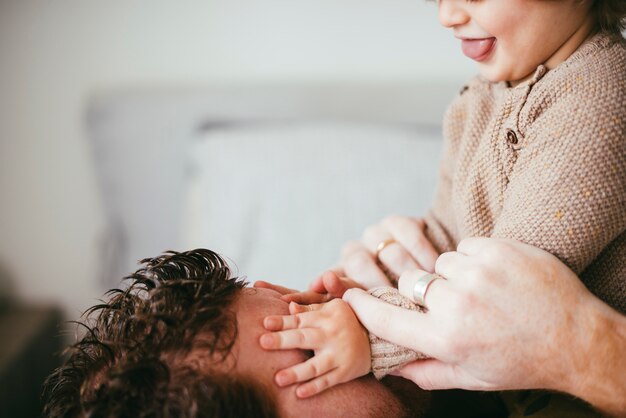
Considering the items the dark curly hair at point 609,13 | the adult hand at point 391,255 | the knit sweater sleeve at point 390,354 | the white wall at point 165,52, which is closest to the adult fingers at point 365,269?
the adult hand at point 391,255

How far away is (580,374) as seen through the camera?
2.29ft

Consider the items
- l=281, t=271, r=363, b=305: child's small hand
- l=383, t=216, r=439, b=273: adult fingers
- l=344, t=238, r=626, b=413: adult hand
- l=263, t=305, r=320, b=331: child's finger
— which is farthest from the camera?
l=383, t=216, r=439, b=273: adult fingers

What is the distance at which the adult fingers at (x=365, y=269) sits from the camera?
102cm

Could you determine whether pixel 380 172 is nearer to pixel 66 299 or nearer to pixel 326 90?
pixel 326 90

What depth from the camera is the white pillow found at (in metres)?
1.46

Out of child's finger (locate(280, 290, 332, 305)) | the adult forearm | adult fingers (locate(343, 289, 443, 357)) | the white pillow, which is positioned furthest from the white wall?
the adult forearm

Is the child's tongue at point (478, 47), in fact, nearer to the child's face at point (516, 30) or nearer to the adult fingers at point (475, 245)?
the child's face at point (516, 30)

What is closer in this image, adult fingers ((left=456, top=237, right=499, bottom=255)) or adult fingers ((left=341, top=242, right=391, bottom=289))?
adult fingers ((left=456, top=237, right=499, bottom=255))

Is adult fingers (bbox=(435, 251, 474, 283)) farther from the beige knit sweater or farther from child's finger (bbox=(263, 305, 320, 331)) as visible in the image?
child's finger (bbox=(263, 305, 320, 331))

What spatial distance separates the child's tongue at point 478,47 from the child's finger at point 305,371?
467 millimetres

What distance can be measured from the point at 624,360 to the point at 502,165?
0.95 ft

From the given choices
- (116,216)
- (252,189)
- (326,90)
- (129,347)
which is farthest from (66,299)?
(129,347)

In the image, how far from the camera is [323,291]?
0.97 meters

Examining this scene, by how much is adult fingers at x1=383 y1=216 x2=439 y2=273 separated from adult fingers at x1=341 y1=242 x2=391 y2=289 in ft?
0.21
